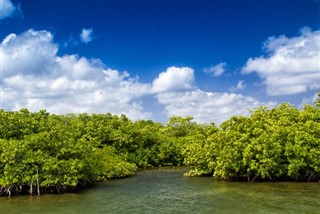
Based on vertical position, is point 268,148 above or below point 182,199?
above

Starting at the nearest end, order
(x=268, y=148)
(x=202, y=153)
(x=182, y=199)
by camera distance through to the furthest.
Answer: (x=182, y=199) → (x=268, y=148) → (x=202, y=153)

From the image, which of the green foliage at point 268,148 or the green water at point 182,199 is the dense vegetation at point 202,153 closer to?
the green foliage at point 268,148

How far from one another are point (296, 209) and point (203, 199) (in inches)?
255

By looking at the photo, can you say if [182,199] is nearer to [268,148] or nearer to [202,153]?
[268,148]

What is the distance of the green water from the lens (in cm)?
2333

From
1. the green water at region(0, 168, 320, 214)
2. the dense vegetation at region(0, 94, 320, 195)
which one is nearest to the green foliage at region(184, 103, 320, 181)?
→ the dense vegetation at region(0, 94, 320, 195)

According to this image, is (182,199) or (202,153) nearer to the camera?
(182,199)

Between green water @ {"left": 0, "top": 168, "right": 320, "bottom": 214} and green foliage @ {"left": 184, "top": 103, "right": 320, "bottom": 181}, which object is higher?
green foliage @ {"left": 184, "top": 103, "right": 320, "bottom": 181}

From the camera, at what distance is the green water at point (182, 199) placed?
918 inches

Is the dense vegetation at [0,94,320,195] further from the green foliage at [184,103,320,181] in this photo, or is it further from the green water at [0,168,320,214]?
the green water at [0,168,320,214]

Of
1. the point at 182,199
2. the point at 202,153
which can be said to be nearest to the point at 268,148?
the point at 202,153

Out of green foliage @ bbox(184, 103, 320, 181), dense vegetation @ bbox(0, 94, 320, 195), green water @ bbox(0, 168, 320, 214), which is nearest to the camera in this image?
green water @ bbox(0, 168, 320, 214)

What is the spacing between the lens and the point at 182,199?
88.3 feet

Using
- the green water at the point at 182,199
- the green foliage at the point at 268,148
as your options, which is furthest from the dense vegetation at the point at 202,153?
the green water at the point at 182,199
